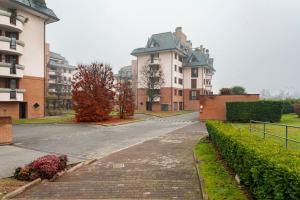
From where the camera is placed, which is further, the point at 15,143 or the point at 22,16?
the point at 22,16

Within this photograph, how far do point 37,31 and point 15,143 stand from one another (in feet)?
70.5

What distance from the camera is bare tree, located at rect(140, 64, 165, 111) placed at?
51.1 m

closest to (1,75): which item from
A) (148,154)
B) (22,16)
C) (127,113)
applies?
(22,16)

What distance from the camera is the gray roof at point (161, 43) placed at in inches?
2080

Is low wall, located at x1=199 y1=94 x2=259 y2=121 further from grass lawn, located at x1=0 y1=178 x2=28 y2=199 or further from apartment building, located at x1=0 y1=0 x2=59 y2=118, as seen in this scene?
grass lawn, located at x1=0 y1=178 x2=28 y2=199

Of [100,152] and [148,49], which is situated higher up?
[148,49]

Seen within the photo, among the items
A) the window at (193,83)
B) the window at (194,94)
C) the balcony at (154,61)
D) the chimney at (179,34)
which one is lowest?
the window at (194,94)

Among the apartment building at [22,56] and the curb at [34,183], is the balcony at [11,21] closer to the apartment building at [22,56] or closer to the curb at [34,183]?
the apartment building at [22,56]

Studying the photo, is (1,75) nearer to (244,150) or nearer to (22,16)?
(22,16)

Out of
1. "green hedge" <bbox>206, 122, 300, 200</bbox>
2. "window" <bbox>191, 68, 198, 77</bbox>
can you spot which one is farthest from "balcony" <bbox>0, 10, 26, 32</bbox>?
"window" <bbox>191, 68, 198, 77</bbox>

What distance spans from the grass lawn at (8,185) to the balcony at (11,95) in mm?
22736

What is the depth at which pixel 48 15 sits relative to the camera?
112 ft

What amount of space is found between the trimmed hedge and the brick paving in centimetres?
1611

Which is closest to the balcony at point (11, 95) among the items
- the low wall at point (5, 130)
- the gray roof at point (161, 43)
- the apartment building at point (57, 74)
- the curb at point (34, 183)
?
the low wall at point (5, 130)
